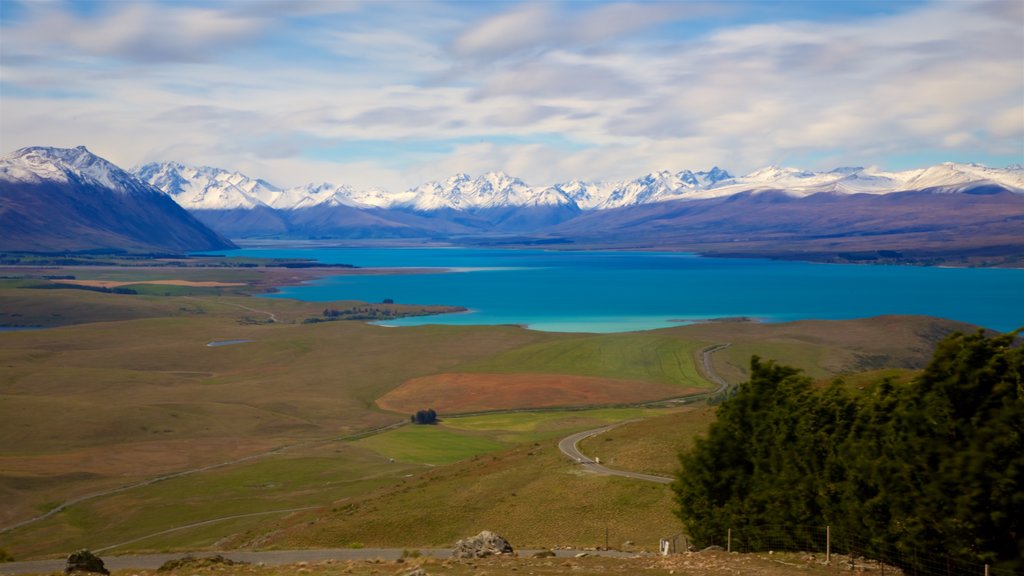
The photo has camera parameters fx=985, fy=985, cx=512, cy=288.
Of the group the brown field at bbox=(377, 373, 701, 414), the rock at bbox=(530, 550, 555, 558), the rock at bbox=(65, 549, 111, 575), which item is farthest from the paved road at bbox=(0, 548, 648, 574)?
the brown field at bbox=(377, 373, 701, 414)

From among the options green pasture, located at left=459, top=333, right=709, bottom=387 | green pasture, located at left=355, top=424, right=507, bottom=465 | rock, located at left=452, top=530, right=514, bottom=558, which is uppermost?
rock, located at left=452, top=530, right=514, bottom=558

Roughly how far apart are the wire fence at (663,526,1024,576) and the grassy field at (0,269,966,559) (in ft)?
25.8

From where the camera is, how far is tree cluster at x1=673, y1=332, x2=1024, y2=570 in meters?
Answer: 29.4

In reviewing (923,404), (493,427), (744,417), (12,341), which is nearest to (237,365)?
(12,341)

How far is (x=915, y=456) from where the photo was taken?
103 feet

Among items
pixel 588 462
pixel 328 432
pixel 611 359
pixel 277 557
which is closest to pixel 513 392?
pixel 611 359

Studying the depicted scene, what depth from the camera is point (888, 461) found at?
32625mm

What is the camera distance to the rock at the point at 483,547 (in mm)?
36375

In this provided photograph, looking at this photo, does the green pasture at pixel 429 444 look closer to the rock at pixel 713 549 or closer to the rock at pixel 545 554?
the rock at pixel 545 554

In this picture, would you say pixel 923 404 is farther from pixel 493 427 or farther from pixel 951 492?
pixel 493 427

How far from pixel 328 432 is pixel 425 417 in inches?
450

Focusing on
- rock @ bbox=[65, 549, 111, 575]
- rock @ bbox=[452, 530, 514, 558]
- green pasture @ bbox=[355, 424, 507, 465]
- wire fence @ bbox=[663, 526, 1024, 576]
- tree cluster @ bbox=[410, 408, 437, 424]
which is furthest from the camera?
tree cluster @ bbox=[410, 408, 437, 424]

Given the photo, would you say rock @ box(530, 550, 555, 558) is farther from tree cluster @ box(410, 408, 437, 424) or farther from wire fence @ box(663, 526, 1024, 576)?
tree cluster @ box(410, 408, 437, 424)

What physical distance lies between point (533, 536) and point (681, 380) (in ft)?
292
